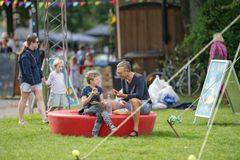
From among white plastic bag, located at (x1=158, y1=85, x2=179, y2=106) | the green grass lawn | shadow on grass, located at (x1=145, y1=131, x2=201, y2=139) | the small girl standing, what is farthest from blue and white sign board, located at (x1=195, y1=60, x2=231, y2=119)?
white plastic bag, located at (x1=158, y1=85, x2=179, y2=106)

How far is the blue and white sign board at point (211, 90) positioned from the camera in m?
13.1

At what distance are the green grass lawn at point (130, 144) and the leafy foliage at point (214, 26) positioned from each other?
7.44 metres

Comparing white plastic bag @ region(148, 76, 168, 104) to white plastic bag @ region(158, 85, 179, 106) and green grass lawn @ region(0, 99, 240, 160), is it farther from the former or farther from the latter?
green grass lawn @ region(0, 99, 240, 160)

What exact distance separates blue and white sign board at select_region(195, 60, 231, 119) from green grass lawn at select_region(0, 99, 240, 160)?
0.30 metres

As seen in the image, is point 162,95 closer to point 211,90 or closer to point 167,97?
point 167,97

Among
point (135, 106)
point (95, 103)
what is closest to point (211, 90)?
point (135, 106)

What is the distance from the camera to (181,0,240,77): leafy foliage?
2064 cm

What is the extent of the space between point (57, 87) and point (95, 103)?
9.78 feet

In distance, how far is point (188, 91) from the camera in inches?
839

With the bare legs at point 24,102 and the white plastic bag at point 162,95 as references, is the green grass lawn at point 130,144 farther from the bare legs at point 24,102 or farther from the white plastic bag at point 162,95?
the white plastic bag at point 162,95

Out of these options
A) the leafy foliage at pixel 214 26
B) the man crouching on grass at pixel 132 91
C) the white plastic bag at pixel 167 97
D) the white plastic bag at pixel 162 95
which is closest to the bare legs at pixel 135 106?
the man crouching on grass at pixel 132 91

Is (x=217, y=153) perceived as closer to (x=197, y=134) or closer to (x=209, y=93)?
(x=197, y=134)

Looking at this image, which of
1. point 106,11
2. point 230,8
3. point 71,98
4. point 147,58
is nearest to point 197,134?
point 71,98

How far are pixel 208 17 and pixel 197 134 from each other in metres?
9.47
